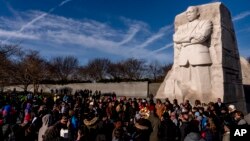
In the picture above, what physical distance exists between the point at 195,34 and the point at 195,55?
1.08 m

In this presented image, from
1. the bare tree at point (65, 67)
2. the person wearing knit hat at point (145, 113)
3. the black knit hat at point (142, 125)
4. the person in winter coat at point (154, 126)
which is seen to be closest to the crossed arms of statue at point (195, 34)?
the person wearing knit hat at point (145, 113)

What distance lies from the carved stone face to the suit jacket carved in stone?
0.21m

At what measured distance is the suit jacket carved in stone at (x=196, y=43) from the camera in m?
14.3

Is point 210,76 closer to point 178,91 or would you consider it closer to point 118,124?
point 178,91

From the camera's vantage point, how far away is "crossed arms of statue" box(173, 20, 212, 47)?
14250 millimetres

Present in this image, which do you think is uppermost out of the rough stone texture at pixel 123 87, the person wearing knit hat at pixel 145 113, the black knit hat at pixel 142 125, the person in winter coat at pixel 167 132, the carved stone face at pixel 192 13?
the carved stone face at pixel 192 13

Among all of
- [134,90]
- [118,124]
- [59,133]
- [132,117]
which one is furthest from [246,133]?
[134,90]

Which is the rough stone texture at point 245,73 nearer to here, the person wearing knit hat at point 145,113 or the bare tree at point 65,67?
the person wearing knit hat at point 145,113

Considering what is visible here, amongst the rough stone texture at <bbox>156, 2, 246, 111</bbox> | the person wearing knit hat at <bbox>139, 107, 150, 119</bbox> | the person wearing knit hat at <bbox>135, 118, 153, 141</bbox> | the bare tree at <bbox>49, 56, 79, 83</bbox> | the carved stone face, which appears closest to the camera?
the person wearing knit hat at <bbox>135, 118, 153, 141</bbox>

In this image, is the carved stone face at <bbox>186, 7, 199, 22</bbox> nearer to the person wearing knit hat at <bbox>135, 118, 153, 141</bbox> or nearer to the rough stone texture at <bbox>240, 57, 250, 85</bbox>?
the person wearing knit hat at <bbox>135, 118, 153, 141</bbox>

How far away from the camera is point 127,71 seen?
2387 inches

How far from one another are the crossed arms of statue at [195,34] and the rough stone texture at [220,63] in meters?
0.43

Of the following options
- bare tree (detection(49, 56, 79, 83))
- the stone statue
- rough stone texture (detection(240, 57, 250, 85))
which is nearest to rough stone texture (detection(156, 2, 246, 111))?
the stone statue

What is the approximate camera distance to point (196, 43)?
1448 centimetres
